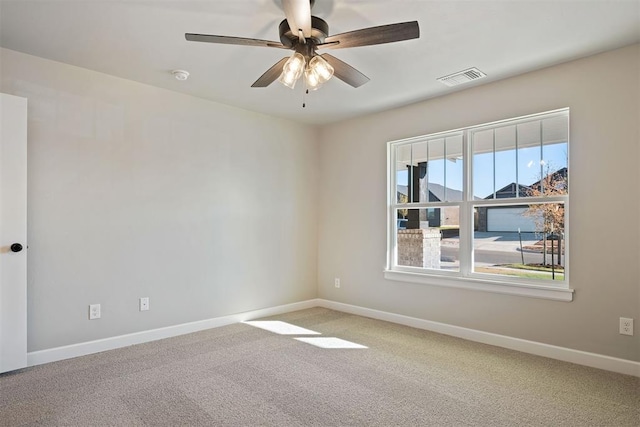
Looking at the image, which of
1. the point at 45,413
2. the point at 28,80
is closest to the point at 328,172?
the point at 28,80

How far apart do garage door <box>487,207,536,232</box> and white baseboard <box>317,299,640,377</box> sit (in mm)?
1014

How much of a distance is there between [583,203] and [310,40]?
2555 millimetres

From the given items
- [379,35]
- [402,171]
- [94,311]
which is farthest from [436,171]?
[94,311]

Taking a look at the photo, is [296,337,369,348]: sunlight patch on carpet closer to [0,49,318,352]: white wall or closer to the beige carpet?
the beige carpet

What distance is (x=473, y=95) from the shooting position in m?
3.72

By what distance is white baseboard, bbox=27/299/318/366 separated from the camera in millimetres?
3037

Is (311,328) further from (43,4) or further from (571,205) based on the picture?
(43,4)

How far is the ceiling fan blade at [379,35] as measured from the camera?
188 centimetres

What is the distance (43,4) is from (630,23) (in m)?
3.80

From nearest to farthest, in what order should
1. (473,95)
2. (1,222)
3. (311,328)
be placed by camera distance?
1. (1,222)
2. (473,95)
3. (311,328)

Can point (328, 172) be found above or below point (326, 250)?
above

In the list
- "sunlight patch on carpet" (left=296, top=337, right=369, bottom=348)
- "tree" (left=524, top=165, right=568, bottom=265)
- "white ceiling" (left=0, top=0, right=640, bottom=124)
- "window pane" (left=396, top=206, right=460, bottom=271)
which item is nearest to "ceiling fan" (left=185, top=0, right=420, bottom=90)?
"white ceiling" (left=0, top=0, right=640, bottom=124)

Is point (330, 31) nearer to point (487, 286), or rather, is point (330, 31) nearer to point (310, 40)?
point (310, 40)

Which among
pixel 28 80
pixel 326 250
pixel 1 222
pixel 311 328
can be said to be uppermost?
pixel 28 80
